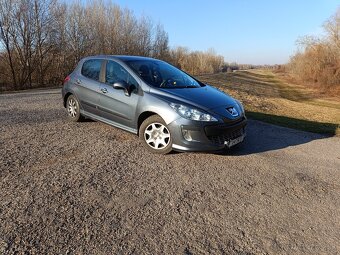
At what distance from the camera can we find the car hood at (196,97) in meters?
5.09

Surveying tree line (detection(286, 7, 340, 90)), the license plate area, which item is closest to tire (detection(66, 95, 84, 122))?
the license plate area

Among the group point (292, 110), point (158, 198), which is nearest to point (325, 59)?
point (292, 110)

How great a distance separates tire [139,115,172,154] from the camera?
16.8 ft

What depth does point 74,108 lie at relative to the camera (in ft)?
23.0

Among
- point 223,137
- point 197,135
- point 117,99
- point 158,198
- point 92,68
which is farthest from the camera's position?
point 92,68

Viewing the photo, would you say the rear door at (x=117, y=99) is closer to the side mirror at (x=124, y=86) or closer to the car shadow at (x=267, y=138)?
the side mirror at (x=124, y=86)

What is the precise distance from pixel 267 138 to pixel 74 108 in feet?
14.7

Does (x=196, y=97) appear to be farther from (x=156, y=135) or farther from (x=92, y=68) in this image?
(x=92, y=68)

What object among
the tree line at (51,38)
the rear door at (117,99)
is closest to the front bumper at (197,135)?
the rear door at (117,99)

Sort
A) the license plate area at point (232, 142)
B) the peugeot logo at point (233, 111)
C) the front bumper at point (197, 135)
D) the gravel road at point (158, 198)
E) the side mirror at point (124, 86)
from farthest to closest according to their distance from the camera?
the side mirror at point (124, 86)
the peugeot logo at point (233, 111)
the license plate area at point (232, 142)
the front bumper at point (197, 135)
the gravel road at point (158, 198)

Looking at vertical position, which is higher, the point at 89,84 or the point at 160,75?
the point at 160,75

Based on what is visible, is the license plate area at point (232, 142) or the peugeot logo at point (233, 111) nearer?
the license plate area at point (232, 142)

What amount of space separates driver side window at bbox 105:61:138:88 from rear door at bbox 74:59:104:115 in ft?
0.87

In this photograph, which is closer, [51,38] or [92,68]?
[92,68]
